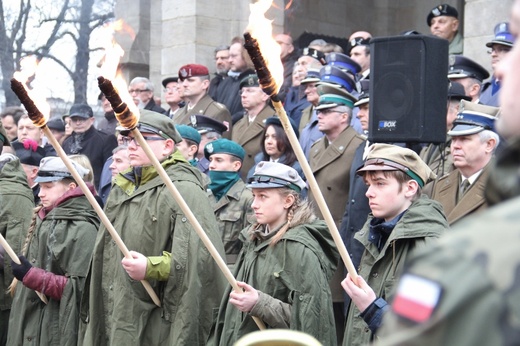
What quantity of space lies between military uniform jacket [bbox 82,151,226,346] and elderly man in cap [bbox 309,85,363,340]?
1612 millimetres

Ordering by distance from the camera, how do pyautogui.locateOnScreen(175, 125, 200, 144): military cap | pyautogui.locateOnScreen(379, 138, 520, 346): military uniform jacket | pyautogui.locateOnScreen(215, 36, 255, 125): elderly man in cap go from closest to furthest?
pyautogui.locateOnScreen(379, 138, 520, 346): military uniform jacket → pyautogui.locateOnScreen(175, 125, 200, 144): military cap → pyautogui.locateOnScreen(215, 36, 255, 125): elderly man in cap

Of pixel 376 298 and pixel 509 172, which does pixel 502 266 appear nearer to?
pixel 509 172

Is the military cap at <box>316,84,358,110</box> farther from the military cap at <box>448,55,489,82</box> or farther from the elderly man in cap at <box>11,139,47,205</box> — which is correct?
the elderly man in cap at <box>11,139,47,205</box>

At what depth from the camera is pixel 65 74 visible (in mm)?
16125

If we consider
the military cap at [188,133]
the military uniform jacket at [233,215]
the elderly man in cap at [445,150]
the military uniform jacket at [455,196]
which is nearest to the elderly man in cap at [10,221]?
the military cap at [188,133]

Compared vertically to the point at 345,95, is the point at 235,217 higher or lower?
lower

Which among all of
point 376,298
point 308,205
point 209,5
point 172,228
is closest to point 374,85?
point 308,205

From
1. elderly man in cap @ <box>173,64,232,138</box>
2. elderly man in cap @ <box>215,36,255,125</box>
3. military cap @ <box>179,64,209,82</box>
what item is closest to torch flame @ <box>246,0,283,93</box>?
elderly man in cap @ <box>173,64,232,138</box>

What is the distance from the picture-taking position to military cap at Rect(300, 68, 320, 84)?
9.73m

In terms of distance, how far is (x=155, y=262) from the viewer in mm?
6109

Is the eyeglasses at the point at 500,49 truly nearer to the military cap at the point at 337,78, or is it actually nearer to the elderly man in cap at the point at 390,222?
the military cap at the point at 337,78

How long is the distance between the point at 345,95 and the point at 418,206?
11.2ft

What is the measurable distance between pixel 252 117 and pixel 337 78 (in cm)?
156

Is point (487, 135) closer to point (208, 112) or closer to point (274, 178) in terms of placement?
point (274, 178)
